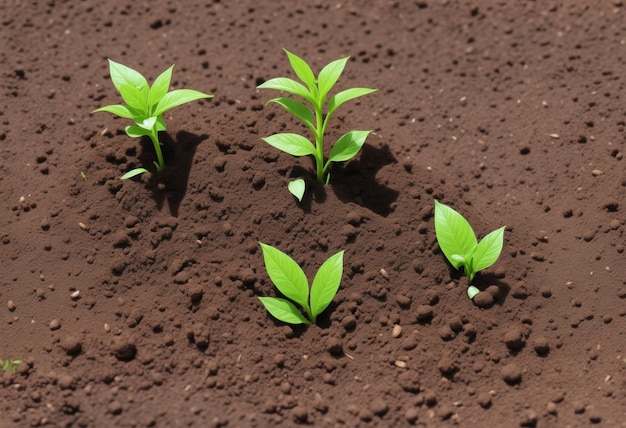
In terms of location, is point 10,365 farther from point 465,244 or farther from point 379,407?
point 465,244

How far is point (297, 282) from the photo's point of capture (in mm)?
3613

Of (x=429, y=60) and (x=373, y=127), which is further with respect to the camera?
(x=429, y=60)

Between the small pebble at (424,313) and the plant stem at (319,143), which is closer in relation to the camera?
the small pebble at (424,313)

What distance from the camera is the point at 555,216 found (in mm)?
4262

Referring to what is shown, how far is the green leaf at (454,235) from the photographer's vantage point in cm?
378

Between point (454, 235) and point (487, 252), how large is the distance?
0.56 ft

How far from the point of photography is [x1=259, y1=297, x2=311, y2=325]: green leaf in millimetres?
3635

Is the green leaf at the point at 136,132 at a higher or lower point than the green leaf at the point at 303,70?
lower

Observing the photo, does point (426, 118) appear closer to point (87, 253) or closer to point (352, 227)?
point (352, 227)

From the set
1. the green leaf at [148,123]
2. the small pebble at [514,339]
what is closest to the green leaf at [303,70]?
the green leaf at [148,123]

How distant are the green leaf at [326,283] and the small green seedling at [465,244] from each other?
0.53 meters

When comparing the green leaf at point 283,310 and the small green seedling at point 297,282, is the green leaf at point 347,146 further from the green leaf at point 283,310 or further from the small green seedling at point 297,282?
the green leaf at point 283,310

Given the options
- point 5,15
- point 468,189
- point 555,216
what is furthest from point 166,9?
point 555,216

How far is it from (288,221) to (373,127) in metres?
1.12
